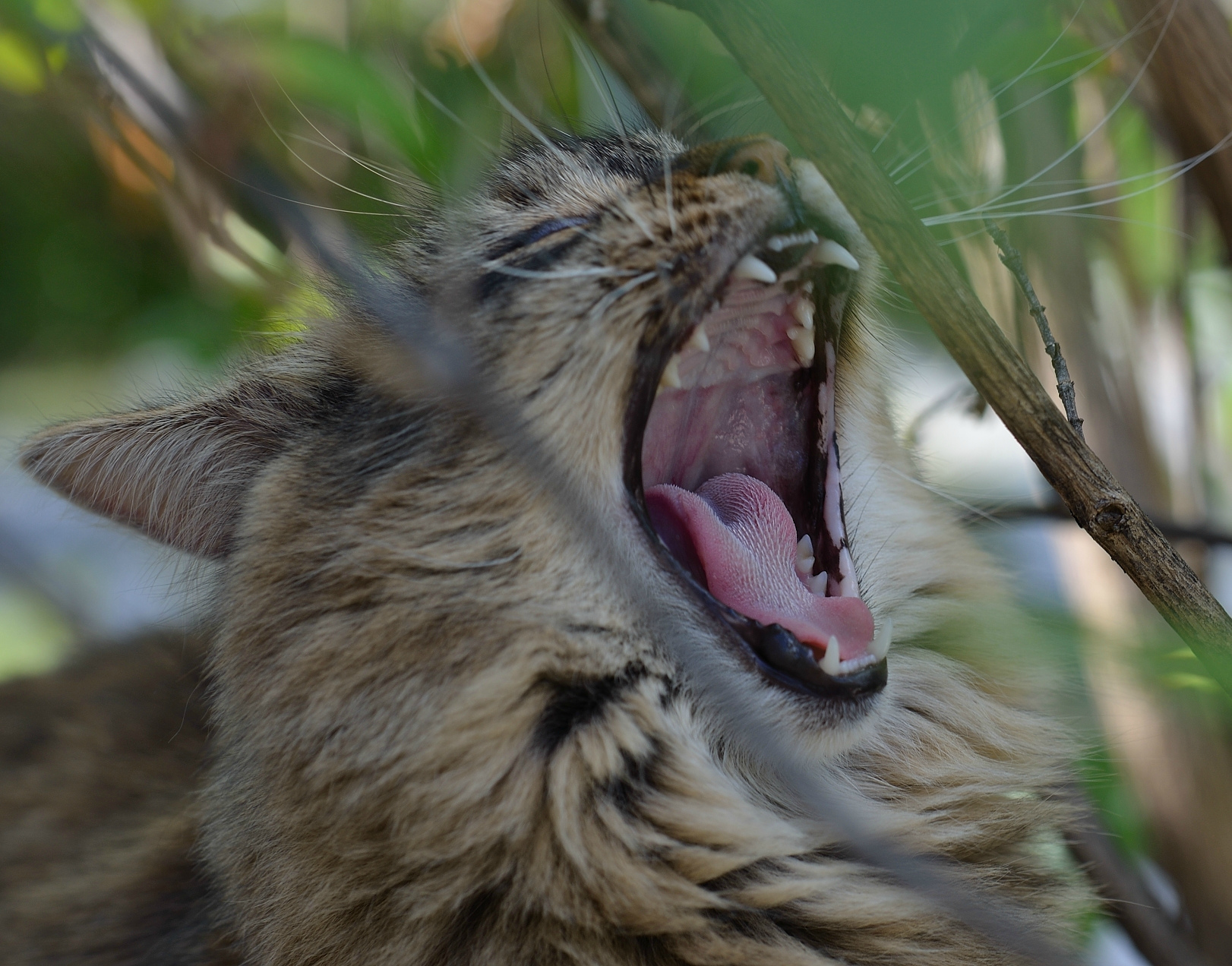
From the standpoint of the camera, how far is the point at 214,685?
1.70m

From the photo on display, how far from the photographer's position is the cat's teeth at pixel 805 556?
5.65 feet

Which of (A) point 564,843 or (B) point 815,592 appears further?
(B) point 815,592

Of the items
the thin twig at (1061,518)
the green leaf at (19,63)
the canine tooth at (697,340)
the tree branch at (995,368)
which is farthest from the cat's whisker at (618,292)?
the green leaf at (19,63)

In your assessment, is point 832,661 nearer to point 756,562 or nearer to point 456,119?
point 756,562

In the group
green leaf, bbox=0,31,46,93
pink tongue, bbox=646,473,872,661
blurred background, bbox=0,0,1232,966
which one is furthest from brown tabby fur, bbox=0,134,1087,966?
green leaf, bbox=0,31,46,93

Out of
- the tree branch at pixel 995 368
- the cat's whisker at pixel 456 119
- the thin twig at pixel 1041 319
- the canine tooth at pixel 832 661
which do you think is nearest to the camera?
the tree branch at pixel 995 368

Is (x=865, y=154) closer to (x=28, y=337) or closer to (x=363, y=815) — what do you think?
(x=363, y=815)

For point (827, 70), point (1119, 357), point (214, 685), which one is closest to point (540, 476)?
point (827, 70)

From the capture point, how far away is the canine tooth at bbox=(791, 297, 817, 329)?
1.71 metres

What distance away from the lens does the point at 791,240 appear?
1.57m

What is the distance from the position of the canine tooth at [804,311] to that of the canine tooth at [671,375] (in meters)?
0.26

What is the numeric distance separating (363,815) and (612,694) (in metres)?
0.41

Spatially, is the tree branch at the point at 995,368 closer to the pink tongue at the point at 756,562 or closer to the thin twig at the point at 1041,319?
the thin twig at the point at 1041,319

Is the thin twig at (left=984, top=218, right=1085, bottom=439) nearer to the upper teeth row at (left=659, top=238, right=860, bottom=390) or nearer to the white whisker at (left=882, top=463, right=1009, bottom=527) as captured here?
the upper teeth row at (left=659, top=238, right=860, bottom=390)
